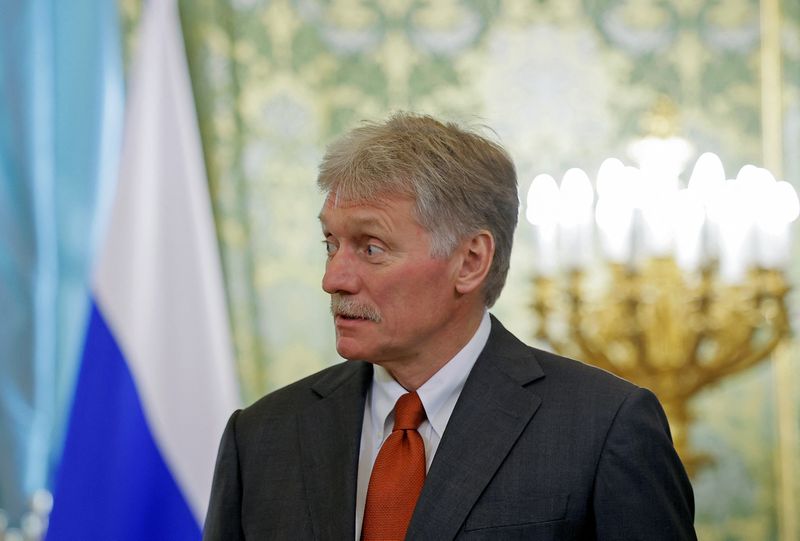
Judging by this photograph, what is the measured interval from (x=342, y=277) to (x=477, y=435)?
0.38 meters

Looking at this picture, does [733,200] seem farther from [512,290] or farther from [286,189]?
[286,189]

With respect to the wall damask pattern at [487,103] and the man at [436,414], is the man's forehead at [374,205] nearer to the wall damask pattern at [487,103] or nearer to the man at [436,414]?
the man at [436,414]

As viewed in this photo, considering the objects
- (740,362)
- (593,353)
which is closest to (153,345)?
(593,353)

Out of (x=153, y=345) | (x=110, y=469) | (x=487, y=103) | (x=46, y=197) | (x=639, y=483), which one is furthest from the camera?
(x=487, y=103)

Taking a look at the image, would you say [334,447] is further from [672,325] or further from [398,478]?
[672,325]

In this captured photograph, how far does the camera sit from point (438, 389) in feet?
6.78

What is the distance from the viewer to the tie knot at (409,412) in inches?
80.3

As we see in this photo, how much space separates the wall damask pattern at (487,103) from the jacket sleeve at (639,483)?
2.21 m

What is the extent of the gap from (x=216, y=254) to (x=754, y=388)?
2117 mm

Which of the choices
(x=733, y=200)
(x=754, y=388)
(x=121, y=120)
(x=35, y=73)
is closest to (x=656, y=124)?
(x=733, y=200)

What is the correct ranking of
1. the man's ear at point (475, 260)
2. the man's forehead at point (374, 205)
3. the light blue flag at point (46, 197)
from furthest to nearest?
the light blue flag at point (46, 197)
the man's ear at point (475, 260)
the man's forehead at point (374, 205)

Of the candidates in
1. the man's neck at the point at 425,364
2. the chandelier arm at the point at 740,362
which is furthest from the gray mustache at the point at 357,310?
Answer: the chandelier arm at the point at 740,362

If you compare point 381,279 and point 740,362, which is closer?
point 381,279

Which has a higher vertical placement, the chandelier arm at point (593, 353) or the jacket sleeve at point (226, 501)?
the chandelier arm at point (593, 353)
